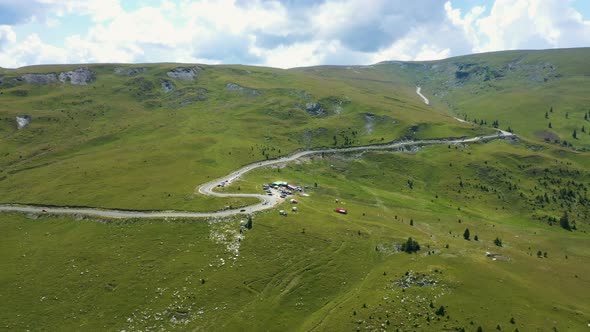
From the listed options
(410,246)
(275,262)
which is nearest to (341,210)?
(410,246)

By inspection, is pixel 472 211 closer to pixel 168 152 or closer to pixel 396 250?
pixel 396 250

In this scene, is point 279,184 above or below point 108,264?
above

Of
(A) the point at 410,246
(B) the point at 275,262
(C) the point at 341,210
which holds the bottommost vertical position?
(B) the point at 275,262

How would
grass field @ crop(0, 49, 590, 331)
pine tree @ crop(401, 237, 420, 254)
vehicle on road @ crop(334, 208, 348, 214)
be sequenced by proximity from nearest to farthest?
grass field @ crop(0, 49, 590, 331)
pine tree @ crop(401, 237, 420, 254)
vehicle on road @ crop(334, 208, 348, 214)

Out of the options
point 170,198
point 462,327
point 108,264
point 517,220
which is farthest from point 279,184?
point 517,220

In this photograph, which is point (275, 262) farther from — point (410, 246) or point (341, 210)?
point (341, 210)

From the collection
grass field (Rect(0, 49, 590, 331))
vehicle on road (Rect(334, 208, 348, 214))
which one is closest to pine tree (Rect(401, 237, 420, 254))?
grass field (Rect(0, 49, 590, 331))

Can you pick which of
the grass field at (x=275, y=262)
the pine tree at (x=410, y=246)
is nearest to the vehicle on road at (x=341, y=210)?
the grass field at (x=275, y=262)

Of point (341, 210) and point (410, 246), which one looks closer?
point (410, 246)

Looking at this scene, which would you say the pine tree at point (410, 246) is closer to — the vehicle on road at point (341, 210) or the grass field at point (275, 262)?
the grass field at point (275, 262)

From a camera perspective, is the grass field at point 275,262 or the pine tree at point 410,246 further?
the pine tree at point 410,246

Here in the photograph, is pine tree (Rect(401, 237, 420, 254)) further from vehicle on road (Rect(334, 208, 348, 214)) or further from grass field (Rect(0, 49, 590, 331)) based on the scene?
vehicle on road (Rect(334, 208, 348, 214))
